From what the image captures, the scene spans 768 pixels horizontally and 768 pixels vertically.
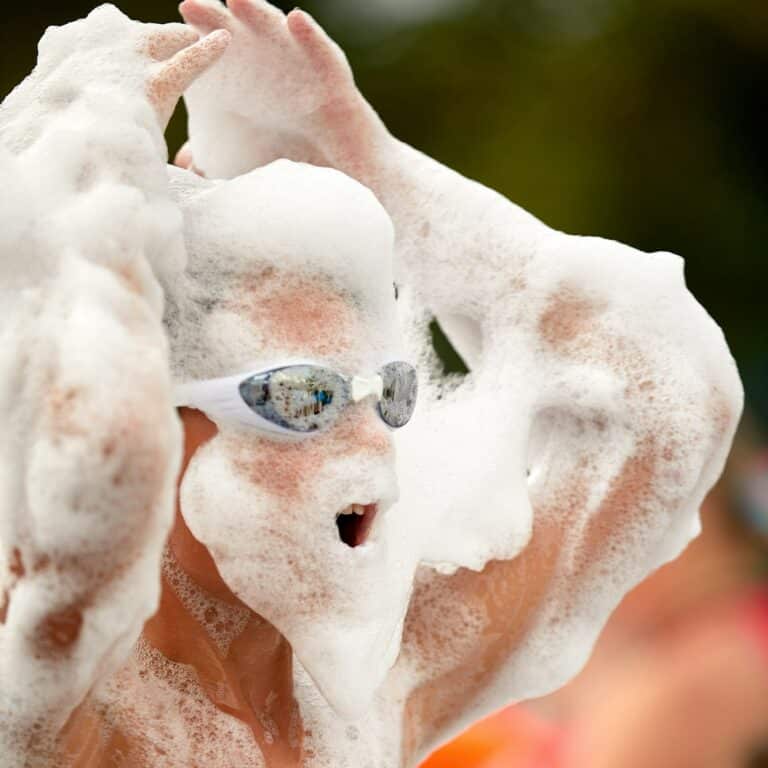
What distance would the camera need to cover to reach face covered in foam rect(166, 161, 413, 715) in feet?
2.91

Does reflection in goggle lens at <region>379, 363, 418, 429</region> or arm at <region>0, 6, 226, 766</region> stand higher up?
arm at <region>0, 6, 226, 766</region>

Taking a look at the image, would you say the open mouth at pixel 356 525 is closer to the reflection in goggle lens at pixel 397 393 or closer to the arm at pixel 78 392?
the reflection in goggle lens at pixel 397 393

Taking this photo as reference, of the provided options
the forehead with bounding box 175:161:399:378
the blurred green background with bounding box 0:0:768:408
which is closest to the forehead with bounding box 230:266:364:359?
the forehead with bounding box 175:161:399:378

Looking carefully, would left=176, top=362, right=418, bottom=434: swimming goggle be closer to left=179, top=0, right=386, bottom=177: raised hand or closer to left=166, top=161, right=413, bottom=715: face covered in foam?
left=166, top=161, right=413, bottom=715: face covered in foam

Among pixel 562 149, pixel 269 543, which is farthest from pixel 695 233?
pixel 269 543

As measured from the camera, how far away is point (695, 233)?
4.76m

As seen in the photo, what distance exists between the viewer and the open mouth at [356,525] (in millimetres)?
921

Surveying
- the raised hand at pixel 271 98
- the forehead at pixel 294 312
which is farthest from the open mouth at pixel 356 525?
the raised hand at pixel 271 98

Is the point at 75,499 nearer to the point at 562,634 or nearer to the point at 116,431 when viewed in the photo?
the point at 116,431

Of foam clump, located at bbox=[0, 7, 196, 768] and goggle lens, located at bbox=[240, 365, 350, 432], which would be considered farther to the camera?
goggle lens, located at bbox=[240, 365, 350, 432]

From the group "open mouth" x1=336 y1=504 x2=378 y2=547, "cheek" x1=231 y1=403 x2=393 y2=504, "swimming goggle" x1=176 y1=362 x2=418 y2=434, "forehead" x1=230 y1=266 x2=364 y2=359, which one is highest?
"forehead" x1=230 y1=266 x2=364 y2=359

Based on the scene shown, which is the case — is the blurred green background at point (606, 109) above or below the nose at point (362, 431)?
below

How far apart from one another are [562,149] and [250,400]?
3.86m

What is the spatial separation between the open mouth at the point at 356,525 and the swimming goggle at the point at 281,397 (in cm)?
7
